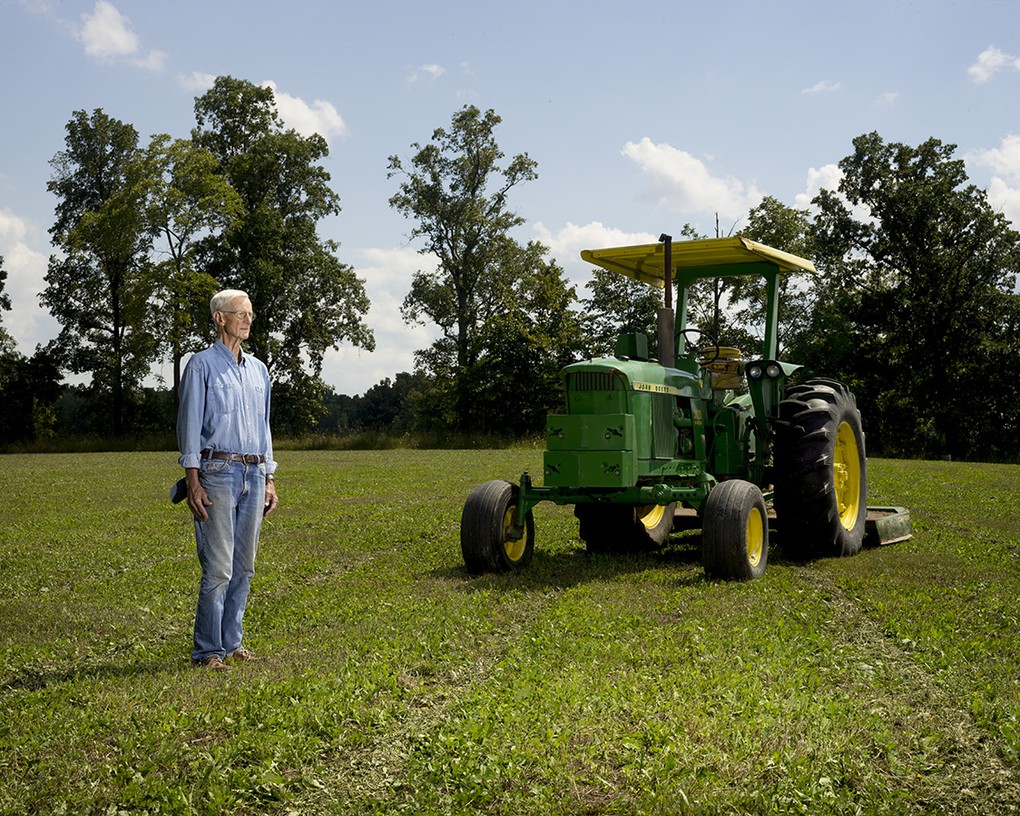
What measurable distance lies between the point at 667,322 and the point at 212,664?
4943 mm

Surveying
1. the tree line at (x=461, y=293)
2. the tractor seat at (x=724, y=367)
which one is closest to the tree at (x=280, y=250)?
the tree line at (x=461, y=293)

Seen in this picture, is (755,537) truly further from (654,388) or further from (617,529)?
(617,529)

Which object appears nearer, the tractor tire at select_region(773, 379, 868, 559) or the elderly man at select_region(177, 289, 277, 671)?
the elderly man at select_region(177, 289, 277, 671)

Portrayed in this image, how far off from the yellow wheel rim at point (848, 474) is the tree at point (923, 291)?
1201 inches

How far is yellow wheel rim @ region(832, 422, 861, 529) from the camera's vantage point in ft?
32.9

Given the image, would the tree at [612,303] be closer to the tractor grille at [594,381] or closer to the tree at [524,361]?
the tree at [524,361]

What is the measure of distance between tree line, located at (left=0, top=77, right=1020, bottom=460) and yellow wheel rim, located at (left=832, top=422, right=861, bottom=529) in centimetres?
2605

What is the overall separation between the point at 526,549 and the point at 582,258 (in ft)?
9.79

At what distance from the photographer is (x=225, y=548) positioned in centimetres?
568

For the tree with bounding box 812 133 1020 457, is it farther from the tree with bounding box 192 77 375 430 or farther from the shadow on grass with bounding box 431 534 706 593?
the shadow on grass with bounding box 431 534 706 593

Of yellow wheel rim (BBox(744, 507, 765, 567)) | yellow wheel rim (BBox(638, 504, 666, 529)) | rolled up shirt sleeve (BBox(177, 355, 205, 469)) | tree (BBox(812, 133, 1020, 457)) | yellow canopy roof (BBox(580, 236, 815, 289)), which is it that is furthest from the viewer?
tree (BBox(812, 133, 1020, 457))

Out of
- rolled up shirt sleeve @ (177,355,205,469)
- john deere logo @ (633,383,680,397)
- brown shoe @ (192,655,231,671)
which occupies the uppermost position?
Answer: john deere logo @ (633,383,680,397)

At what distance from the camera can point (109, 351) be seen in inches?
1753

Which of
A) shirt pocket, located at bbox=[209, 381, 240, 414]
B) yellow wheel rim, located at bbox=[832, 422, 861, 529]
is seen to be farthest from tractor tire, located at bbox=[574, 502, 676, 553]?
shirt pocket, located at bbox=[209, 381, 240, 414]
